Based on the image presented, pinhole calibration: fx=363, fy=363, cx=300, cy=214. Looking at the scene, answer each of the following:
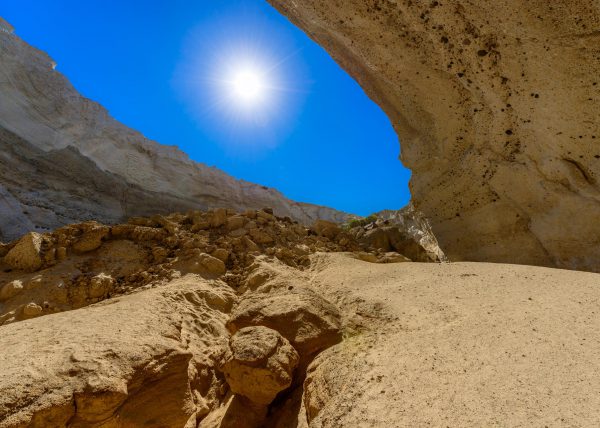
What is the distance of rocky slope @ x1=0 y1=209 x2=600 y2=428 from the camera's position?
8.16ft

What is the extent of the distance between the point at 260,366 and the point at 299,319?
0.82m

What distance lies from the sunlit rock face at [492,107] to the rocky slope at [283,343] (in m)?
2.08

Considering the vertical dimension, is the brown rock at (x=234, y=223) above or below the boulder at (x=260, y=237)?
above

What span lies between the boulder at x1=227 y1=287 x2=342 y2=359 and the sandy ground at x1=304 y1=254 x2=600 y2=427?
184 mm

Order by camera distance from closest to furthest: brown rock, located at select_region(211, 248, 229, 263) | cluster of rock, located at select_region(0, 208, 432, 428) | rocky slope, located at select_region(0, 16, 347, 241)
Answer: cluster of rock, located at select_region(0, 208, 432, 428) < brown rock, located at select_region(211, 248, 229, 263) < rocky slope, located at select_region(0, 16, 347, 241)

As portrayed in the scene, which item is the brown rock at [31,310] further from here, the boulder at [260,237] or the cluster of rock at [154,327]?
the boulder at [260,237]

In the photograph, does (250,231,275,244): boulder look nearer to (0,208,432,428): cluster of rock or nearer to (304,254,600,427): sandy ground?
(0,208,432,428): cluster of rock

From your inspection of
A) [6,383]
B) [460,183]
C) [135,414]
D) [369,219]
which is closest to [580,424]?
[135,414]

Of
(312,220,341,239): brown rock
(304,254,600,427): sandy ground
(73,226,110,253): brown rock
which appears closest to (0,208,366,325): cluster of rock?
(73,226,110,253): brown rock

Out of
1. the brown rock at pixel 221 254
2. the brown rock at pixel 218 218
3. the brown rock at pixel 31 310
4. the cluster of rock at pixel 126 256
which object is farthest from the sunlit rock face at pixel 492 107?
the brown rock at pixel 31 310

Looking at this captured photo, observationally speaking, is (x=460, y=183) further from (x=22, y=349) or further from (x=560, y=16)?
(x=22, y=349)

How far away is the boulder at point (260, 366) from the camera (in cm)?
356

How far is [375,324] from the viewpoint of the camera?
159 inches

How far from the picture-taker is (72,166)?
15336 mm
